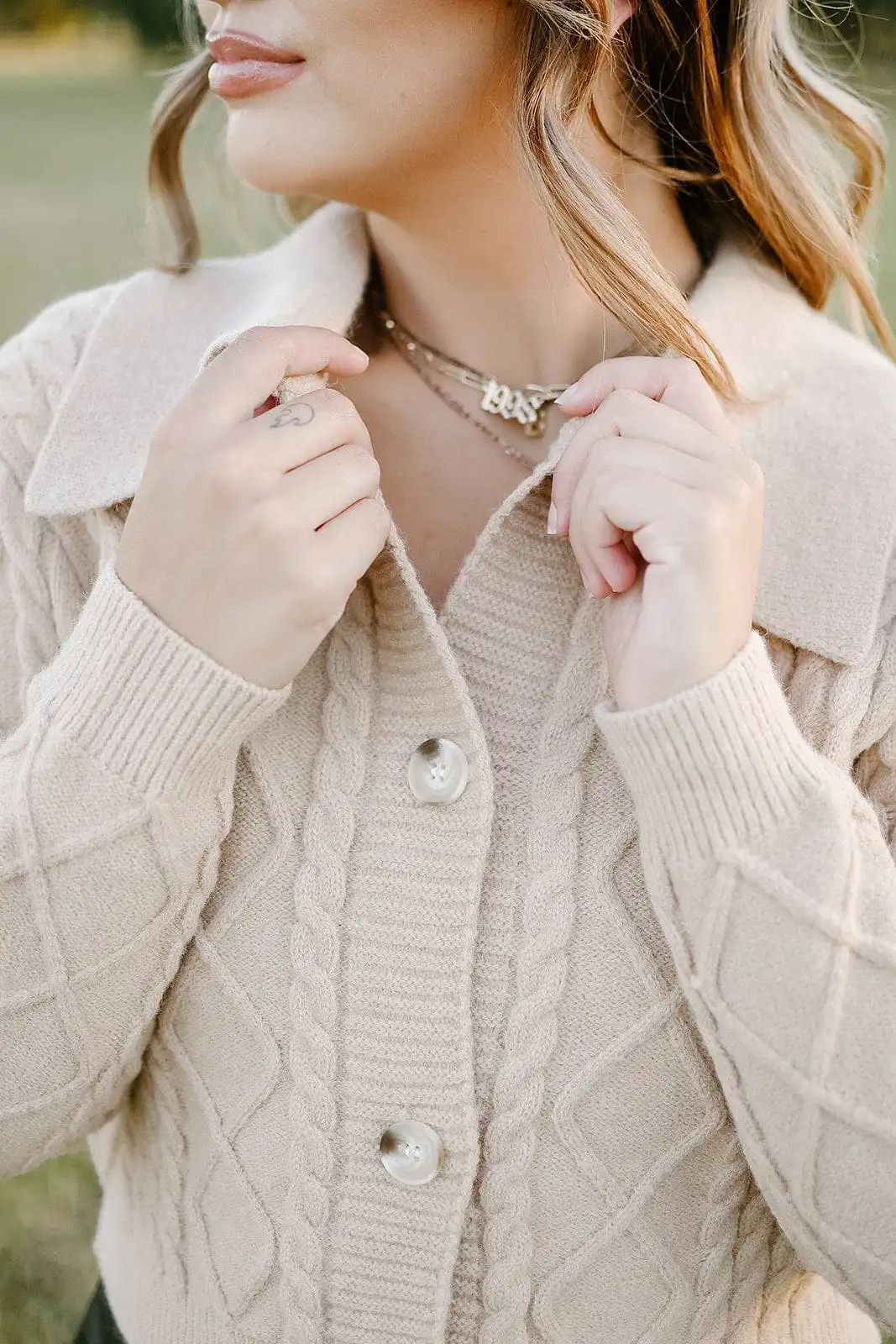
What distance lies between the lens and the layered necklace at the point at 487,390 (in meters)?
1.35

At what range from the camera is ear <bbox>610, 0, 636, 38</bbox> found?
1.23 meters

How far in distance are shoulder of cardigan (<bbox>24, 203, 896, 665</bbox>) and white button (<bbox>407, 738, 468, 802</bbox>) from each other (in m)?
0.25

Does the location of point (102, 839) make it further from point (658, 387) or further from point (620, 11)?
point (620, 11)

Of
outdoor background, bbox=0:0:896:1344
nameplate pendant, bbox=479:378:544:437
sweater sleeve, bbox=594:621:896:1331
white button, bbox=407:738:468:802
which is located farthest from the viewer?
outdoor background, bbox=0:0:896:1344

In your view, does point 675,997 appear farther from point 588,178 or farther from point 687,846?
point 588,178

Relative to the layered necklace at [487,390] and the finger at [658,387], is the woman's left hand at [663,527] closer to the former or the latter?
the finger at [658,387]

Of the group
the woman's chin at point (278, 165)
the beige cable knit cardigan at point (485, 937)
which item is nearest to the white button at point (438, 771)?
the beige cable knit cardigan at point (485, 937)

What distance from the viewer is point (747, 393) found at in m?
1.21

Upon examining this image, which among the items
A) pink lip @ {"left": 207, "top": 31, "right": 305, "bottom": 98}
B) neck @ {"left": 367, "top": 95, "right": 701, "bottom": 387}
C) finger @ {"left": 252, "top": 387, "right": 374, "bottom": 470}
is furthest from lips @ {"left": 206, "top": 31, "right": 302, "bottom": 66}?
finger @ {"left": 252, "top": 387, "right": 374, "bottom": 470}

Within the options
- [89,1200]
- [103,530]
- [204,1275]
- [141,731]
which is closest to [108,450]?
[103,530]

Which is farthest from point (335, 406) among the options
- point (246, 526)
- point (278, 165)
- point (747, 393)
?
point (747, 393)

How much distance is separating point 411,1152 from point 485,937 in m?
0.18

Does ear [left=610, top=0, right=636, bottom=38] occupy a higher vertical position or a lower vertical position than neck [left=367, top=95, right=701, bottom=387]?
higher

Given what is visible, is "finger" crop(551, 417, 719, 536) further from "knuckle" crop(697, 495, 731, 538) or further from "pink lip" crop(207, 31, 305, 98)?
"pink lip" crop(207, 31, 305, 98)
